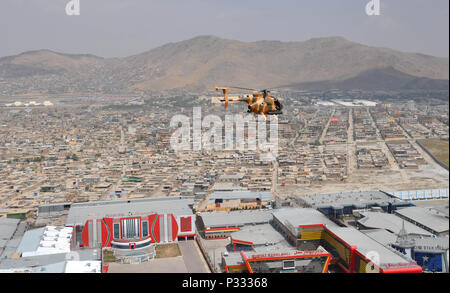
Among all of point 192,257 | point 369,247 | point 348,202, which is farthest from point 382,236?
point 192,257

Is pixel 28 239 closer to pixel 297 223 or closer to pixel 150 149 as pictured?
pixel 297 223

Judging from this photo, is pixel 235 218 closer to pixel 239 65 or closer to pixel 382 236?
pixel 382 236

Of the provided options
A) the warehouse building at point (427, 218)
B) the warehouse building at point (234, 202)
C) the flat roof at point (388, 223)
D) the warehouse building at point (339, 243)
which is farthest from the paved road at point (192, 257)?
the warehouse building at point (427, 218)

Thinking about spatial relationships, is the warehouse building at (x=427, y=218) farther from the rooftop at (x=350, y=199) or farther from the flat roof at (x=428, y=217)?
the rooftop at (x=350, y=199)

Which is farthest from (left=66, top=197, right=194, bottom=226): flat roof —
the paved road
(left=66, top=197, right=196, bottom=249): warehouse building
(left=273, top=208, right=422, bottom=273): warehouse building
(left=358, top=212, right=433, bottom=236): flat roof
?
(left=358, top=212, right=433, bottom=236): flat roof

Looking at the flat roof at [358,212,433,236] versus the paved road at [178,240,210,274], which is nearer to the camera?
the paved road at [178,240,210,274]

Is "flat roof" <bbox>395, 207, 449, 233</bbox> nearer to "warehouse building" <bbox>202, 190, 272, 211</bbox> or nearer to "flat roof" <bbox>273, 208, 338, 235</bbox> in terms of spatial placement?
"flat roof" <bbox>273, 208, 338, 235</bbox>

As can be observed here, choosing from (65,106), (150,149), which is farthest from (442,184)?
(65,106)
